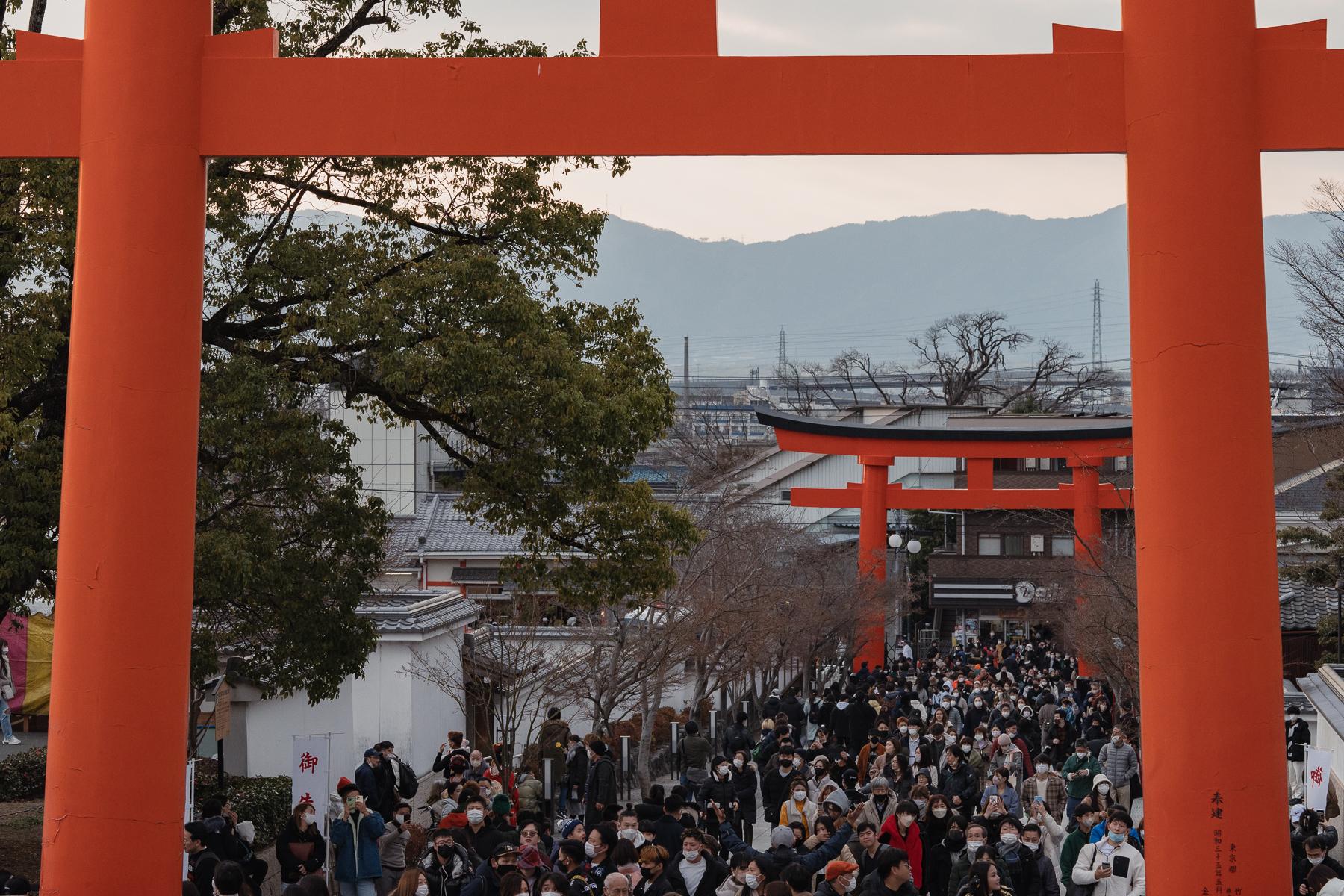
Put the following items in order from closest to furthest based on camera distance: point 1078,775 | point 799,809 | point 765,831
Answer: point 799,809 < point 1078,775 < point 765,831

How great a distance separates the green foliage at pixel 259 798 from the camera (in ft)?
51.3

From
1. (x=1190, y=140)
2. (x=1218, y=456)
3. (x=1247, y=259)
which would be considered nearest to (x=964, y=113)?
(x=1190, y=140)

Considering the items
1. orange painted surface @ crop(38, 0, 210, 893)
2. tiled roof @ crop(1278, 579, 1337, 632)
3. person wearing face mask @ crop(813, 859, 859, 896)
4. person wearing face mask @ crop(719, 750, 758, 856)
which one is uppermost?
orange painted surface @ crop(38, 0, 210, 893)

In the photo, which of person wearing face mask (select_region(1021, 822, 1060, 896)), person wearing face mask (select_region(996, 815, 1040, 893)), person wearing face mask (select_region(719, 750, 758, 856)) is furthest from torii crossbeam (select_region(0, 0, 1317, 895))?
person wearing face mask (select_region(719, 750, 758, 856))

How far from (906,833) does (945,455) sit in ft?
75.5

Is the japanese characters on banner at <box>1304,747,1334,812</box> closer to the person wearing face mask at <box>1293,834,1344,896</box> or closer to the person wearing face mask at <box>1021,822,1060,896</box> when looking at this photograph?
the person wearing face mask at <box>1293,834,1344,896</box>

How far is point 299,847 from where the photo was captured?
10.2 m

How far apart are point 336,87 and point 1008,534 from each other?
141ft

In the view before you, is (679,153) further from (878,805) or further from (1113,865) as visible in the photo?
(878,805)

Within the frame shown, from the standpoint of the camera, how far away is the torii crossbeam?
16.4ft

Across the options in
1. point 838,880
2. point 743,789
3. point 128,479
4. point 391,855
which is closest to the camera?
point 128,479

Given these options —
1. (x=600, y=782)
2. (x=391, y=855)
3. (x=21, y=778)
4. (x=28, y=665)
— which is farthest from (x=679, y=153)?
(x=28, y=665)

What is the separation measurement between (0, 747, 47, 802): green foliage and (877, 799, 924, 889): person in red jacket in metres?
11.5

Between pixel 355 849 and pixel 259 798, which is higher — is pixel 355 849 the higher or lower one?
the higher one
